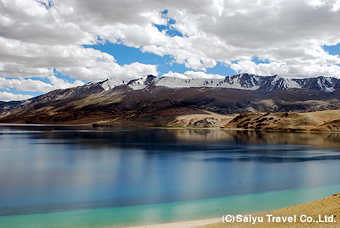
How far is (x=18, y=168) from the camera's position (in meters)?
31.9

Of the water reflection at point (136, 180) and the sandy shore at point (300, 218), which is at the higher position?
the sandy shore at point (300, 218)

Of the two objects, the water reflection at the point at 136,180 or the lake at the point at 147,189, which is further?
the water reflection at the point at 136,180

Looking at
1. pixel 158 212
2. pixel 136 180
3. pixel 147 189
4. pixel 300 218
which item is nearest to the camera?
pixel 300 218

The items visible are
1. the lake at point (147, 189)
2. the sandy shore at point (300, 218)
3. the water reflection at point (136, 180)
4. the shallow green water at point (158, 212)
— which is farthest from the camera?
the water reflection at point (136, 180)

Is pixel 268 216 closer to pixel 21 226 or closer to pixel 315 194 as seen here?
pixel 315 194

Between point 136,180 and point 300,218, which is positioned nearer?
point 300,218

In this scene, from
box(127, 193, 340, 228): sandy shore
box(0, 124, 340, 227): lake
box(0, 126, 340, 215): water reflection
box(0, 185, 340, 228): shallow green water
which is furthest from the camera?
box(0, 126, 340, 215): water reflection

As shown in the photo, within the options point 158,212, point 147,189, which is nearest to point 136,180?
point 147,189

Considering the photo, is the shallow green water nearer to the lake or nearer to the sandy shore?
the lake

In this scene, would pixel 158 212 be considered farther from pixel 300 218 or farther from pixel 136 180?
pixel 136 180

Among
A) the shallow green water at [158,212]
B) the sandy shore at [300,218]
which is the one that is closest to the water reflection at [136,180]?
the shallow green water at [158,212]

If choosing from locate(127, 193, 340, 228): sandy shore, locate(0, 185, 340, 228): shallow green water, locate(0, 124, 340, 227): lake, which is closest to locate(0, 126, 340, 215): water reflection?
locate(0, 124, 340, 227): lake

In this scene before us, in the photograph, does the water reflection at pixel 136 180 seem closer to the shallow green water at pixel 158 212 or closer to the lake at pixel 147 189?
the lake at pixel 147 189

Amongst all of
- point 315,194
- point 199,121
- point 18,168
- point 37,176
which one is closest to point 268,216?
point 315,194
